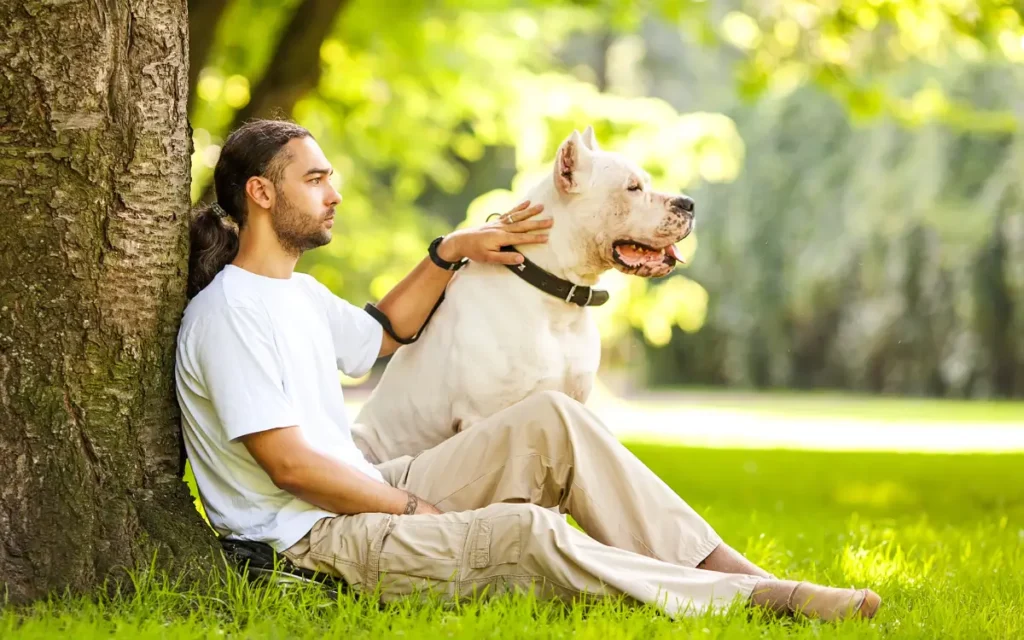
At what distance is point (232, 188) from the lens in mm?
3473

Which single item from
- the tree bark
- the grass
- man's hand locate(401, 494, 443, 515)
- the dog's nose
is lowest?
the grass

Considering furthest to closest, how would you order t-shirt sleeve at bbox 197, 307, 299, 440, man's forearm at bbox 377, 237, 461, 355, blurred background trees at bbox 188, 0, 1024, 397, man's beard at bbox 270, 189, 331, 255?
blurred background trees at bbox 188, 0, 1024, 397 < man's forearm at bbox 377, 237, 461, 355 < man's beard at bbox 270, 189, 331, 255 < t-shirt sleeve at bbox 197, 307, 299, 440

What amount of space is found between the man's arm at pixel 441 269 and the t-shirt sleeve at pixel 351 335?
0.36ft

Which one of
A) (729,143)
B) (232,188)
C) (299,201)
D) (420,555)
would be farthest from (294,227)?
(729,143)

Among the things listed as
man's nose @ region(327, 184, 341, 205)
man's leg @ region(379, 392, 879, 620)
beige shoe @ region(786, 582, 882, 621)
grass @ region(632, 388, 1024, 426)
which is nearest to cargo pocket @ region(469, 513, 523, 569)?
man's leg @ region(379, 392, 879, 620)

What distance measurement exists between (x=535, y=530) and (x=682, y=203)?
1444 mm

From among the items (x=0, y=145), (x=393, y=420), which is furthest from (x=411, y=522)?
(x=0, y=145)

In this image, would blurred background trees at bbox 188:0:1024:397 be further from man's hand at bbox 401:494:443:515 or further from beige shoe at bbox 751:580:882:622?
beige shoe at bbox 751:580:882:622

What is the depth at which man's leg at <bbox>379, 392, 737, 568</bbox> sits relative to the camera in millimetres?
3307

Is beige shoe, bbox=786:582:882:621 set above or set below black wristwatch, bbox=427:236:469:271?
below

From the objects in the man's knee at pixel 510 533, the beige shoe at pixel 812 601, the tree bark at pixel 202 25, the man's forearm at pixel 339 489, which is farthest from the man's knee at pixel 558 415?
the tree bark at pixel 202 25

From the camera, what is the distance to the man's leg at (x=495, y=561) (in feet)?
10.1

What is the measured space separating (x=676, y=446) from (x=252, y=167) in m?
8.83

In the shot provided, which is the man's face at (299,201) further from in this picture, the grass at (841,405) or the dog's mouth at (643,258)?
the grass at (841,405)
